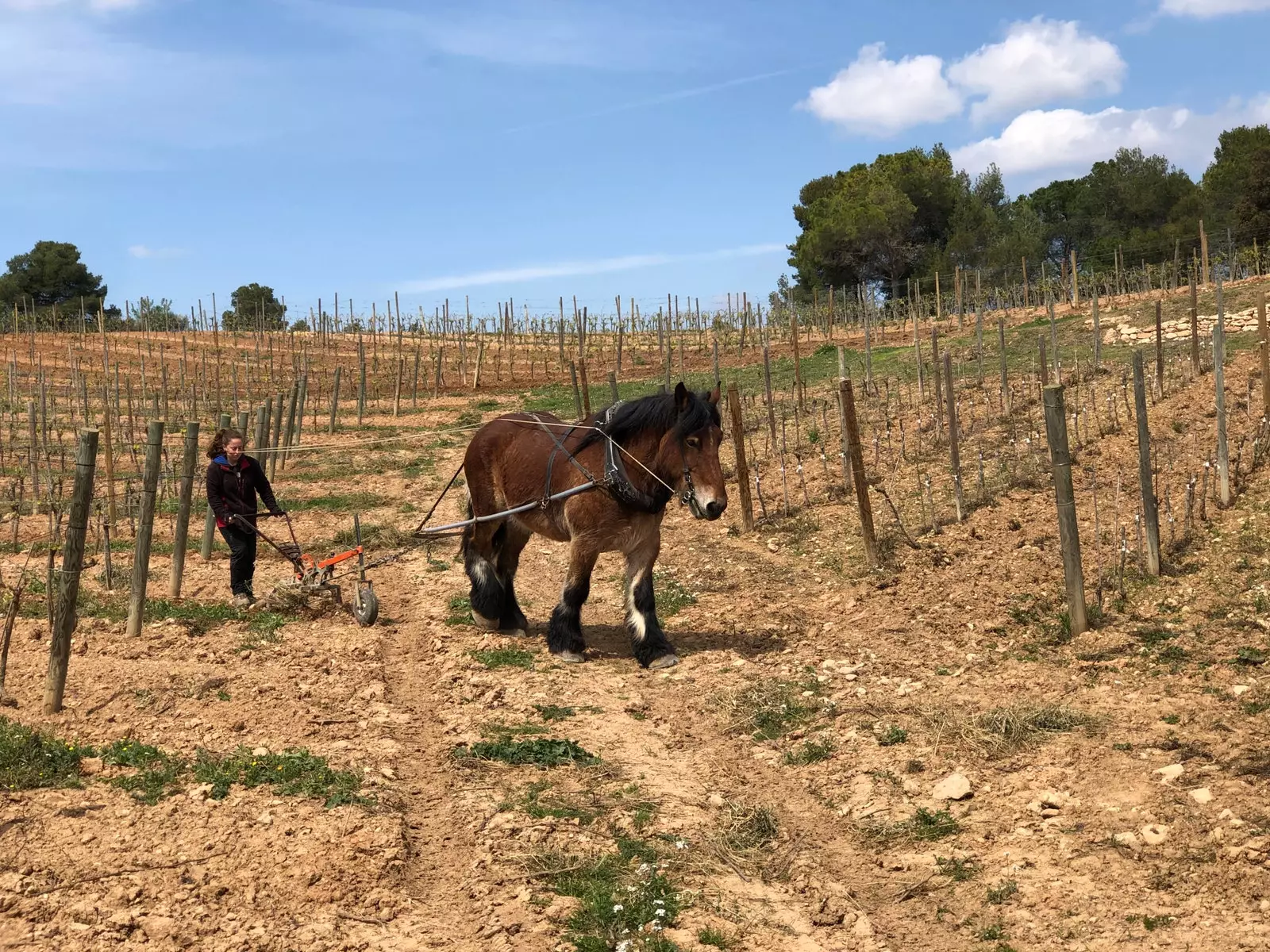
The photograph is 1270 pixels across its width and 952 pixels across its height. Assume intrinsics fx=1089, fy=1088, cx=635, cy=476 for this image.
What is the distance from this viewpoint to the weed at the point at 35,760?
5.27 m

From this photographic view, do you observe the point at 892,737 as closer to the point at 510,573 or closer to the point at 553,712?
the point at 553,712

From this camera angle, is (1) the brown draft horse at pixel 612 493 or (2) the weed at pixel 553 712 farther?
(1) the brown draft horse at pixel 612 493

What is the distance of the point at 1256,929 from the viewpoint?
394 cm

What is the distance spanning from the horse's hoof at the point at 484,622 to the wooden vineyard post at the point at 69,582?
3.26 m

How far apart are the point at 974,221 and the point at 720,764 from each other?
158 ft

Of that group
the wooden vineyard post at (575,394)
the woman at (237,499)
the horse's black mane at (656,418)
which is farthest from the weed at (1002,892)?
the wooden vineyard post at (575,394)

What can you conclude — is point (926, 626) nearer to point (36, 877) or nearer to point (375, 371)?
point (36, 877)

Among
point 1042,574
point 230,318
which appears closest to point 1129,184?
point 230,318

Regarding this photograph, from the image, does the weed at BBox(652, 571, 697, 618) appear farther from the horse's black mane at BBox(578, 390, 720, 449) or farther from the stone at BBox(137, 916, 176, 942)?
the stone at BBox(137, 916, 176, 942)

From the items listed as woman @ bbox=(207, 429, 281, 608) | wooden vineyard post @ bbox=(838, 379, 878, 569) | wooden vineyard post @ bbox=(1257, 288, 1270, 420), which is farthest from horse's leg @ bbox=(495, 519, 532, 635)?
wooden vineyard post @ bbox=(1257, 288, 1270, 420)

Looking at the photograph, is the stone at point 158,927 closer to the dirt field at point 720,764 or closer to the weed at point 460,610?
the dirt field at point 720,764

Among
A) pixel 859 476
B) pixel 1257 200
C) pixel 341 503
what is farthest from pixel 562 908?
pixel 1257 200

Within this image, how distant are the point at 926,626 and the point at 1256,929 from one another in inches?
181

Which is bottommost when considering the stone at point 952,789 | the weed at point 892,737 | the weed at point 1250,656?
the stone at point 952,789
